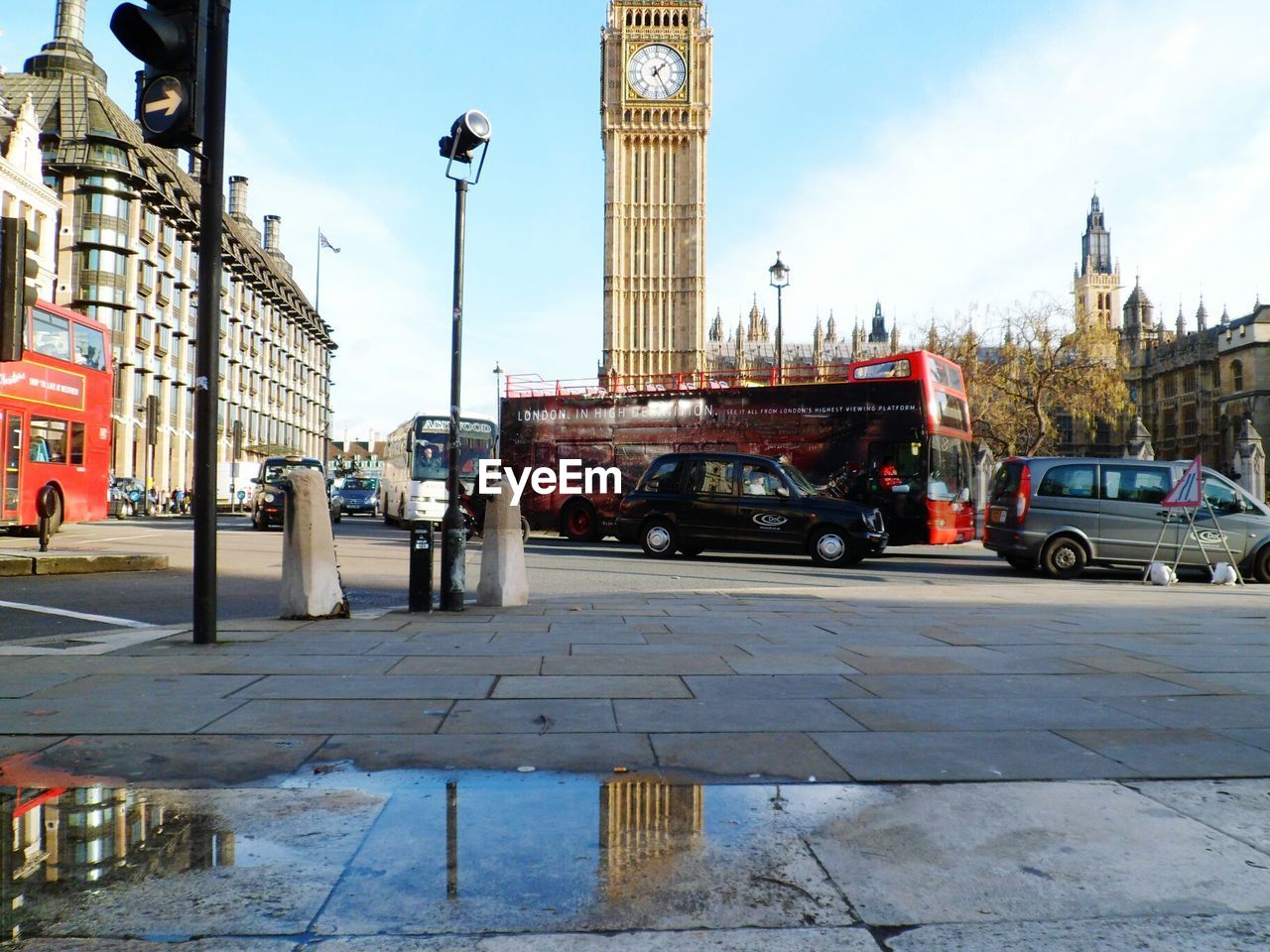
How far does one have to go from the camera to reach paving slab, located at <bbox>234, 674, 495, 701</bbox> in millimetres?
4949

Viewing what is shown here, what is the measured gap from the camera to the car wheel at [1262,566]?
47.3ft

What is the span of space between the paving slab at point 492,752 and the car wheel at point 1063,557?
12825 mm

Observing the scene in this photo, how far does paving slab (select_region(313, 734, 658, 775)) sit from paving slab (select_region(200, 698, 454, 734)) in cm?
18

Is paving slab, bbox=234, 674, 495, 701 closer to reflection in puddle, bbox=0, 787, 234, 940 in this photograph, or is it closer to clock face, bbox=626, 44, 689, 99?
reflection in puddle, bbox=0, 787, 234, 940

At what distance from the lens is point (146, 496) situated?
43.4m

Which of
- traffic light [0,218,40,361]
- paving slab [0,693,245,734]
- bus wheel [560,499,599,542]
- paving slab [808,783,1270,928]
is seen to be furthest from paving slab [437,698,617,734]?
bus wheel [560,499,599,542]

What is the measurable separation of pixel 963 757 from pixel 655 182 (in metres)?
79.5

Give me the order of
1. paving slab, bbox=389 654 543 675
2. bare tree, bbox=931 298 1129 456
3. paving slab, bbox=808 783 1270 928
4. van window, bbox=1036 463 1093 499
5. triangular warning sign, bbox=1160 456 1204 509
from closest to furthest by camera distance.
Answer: paving slab, bbox=808 783 1270 928, paving slab, bbox=389 654 543 675, triangular warning sign, bbox=1160 456 1204 509, van window, bbox=1036 463 1093 499, bare tree, bbox=931 298 1129 456

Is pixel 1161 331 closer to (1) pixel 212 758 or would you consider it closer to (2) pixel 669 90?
(2) pixel 669 90

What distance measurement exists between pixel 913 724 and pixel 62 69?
191ft

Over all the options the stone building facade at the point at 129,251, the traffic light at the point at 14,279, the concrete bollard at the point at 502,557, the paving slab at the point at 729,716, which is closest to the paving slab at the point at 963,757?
the paving slab at the point at 729,716

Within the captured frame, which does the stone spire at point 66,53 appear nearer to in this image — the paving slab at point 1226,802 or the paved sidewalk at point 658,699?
the paved sidewalk at point 658,699

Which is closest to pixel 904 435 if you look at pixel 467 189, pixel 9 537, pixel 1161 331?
pixel 467 189

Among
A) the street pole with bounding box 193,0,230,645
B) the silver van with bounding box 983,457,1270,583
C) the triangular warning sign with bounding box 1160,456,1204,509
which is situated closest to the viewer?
the street pole with bounding box 193,0,230,645
